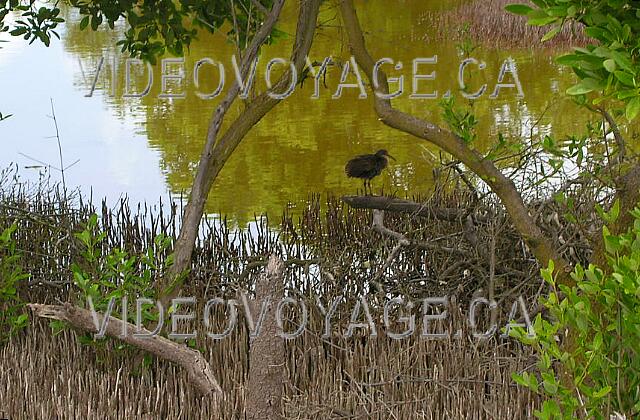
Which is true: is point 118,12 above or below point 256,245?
above

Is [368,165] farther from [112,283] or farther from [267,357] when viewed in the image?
[267,357]

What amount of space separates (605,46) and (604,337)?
733 millimetres

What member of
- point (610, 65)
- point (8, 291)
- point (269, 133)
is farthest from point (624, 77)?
point (269, 133)

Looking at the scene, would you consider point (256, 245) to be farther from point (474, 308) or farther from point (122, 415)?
point (122, 415)

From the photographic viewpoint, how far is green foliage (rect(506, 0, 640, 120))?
2.01m

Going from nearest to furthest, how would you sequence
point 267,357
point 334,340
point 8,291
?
point 267,357 → point 8,291 → point 334,340

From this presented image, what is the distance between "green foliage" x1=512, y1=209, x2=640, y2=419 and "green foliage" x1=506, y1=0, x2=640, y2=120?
0.30m

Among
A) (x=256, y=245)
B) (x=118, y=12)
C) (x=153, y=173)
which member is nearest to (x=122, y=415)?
(x=256, y=245)

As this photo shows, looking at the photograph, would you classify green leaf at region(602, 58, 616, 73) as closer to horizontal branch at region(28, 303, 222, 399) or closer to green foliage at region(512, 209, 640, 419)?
green foliage at region(512, 209, 640, 419)

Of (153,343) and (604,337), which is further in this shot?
(153,343)

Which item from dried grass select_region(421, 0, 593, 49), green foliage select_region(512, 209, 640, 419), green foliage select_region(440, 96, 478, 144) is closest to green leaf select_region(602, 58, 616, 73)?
green foliage select_region(512, 209, 640, 419)

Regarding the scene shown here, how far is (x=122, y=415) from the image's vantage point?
367 centimetres

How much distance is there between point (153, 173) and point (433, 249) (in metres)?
5.08

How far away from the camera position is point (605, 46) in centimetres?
212
